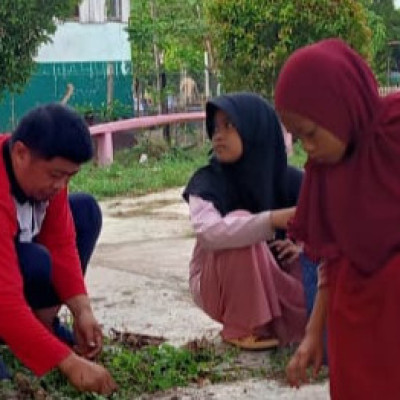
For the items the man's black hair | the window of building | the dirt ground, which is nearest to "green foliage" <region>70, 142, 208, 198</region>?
the dirt ground

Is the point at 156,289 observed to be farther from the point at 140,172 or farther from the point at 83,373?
the point at 140,172

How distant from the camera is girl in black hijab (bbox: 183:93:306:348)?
362cm

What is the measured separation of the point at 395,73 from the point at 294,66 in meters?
21.4

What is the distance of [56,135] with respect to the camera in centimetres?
295

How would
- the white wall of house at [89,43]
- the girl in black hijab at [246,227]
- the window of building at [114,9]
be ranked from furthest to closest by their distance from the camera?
the window of building at [114,9] → the white wall of house at [89,43] → the girl in black hijab at [246,227]

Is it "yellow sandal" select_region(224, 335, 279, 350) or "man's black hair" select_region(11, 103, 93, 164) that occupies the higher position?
"man's black hair" select_region(11, 103, 93, 164)

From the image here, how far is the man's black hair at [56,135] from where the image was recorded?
2.95 m

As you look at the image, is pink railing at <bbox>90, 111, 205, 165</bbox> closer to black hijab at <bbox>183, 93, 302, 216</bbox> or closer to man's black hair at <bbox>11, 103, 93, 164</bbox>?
black hijab at <bbox>183, 93, 302, 216</bbox>

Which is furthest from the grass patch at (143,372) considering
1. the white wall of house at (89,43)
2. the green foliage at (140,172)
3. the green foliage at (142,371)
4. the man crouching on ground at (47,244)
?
the white wall of house at (89,43)

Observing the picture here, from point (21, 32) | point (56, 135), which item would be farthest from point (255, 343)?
point (21, 32)

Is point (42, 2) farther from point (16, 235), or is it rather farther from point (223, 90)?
point (16, 235)

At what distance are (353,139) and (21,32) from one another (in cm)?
957

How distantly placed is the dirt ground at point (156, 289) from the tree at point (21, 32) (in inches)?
170

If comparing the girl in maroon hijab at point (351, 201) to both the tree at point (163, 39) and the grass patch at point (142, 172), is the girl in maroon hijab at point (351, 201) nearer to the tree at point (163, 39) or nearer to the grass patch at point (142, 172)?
→ the grass patch at point (142, 172)
